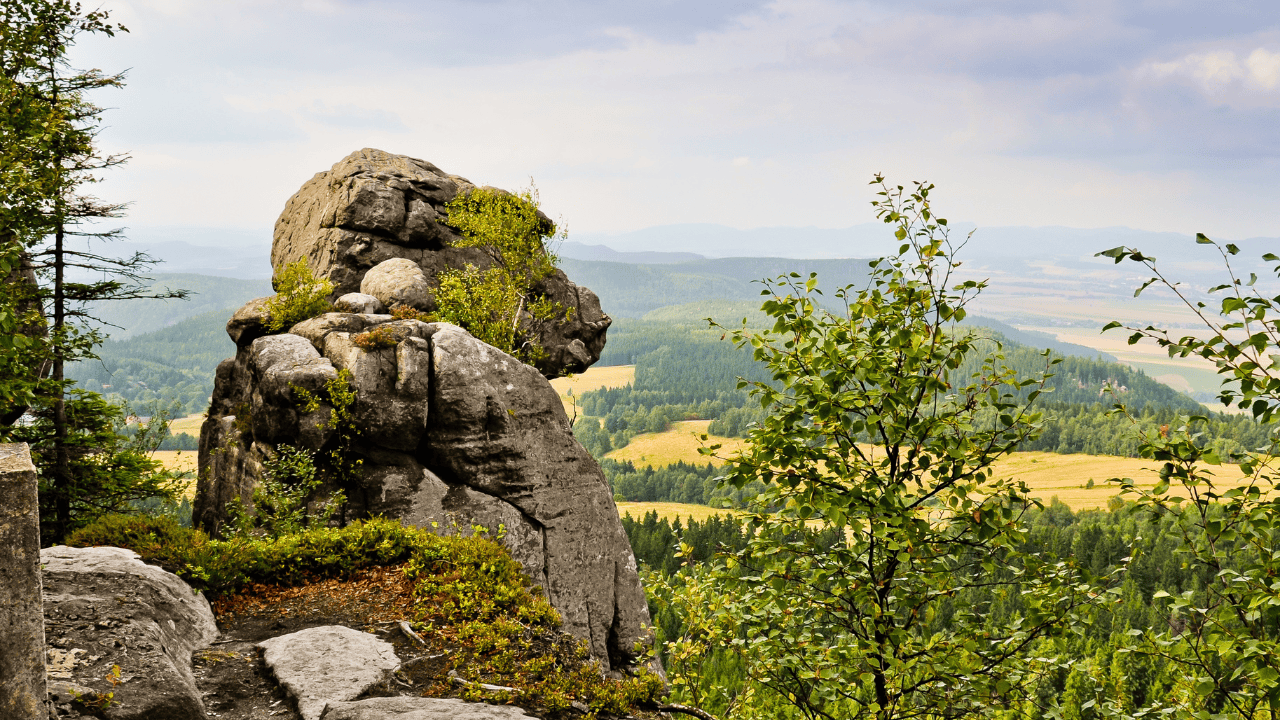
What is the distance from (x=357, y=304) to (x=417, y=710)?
853 inches

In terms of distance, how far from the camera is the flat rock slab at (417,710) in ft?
29.1

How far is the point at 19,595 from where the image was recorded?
6973 mm

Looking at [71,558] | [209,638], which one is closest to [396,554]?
[209,638]

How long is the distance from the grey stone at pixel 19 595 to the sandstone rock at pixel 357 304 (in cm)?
2145

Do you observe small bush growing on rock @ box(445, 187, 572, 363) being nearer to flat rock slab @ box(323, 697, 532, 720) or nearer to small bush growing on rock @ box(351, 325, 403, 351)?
small bush growing on rock @ box(351, 325, 403, 351)

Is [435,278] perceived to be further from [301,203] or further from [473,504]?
[473,504]

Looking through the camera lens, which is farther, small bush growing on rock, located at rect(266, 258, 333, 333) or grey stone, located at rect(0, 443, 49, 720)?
small bush growing on rock, located at rect(266, 258, 333, 333)

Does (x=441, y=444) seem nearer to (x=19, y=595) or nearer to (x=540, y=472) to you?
(x=540, y=472)

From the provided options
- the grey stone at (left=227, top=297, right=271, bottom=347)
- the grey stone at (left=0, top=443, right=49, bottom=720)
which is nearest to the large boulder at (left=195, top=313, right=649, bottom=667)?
the grey stone at (left=227, top=297, right=271, bottom=347)

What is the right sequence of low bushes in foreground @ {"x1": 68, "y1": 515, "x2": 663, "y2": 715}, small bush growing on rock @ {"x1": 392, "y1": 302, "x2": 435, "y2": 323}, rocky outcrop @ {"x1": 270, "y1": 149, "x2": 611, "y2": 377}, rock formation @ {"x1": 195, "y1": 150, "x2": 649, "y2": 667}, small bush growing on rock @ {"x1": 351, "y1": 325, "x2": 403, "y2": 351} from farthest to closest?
rocky outcrop @ {"x1": 270, "y1": 149, "x2": 611, "y2": 377}
small bush growing on rock @ {"x1": 392, "y1": 302, "x2": 435, "y2": 323}
small bush growing on rock @ {"x1": 351, "y1": 325, "x2": 403, "y2": 351}
rock formation @ {"x1": 195, "y1": 150, "x2": 649, "y2": 667}
low bushes in foreground @ {"x1": 68, "y1": 515, "x2": 663, "y2": 715}

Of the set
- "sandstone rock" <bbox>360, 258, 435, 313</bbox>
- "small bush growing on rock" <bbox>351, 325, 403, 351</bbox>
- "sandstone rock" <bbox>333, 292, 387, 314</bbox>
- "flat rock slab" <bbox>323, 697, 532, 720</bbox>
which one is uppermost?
"sandstone rock" <bbox>360, 258, 435, 313</bbox>

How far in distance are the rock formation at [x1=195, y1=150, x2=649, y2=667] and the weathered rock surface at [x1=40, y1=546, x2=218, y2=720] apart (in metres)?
10.1

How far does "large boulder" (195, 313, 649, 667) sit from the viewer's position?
23.6m

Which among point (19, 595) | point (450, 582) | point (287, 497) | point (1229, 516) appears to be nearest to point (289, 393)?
point (287, 497)
